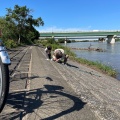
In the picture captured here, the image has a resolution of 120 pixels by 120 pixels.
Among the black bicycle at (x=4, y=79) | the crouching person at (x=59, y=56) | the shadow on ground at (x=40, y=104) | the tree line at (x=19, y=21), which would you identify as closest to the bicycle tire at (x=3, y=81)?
the black bicycle at (x=4, y=79)

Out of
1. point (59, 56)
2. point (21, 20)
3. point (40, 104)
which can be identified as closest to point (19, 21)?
point (21, 20)

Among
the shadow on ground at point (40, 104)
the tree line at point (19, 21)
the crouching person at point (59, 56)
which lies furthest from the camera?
the tree line at point (19, 21)

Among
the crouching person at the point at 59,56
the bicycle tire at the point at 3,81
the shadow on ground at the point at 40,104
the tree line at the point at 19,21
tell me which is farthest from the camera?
the tree line at the point at 19,21

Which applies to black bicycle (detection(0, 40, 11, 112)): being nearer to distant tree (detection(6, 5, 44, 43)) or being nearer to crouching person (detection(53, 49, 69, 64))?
crouching person (detection(53, 49, 69, 64))

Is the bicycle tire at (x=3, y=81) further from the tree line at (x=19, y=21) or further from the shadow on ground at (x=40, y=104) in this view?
the tree line at (x=19, y=21)

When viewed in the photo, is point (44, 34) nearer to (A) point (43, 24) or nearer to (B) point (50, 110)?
(A) point (43, 24)

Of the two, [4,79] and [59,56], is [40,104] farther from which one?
[59,56]

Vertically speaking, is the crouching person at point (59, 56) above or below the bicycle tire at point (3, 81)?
below

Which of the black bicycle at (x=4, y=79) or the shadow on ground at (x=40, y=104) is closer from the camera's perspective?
the black bicycle at (x=4, y=79)

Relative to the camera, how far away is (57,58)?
16.2m

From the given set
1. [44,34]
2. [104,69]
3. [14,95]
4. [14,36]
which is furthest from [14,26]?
[14,95]

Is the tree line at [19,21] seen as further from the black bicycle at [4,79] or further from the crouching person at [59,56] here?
the black bicycle at [4,79]

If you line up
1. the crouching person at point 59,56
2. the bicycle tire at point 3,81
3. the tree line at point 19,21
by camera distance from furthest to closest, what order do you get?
1. the tree line at point 19,21
2. the crouching person at point 59,56
3. the bicycle tire at point 3,81

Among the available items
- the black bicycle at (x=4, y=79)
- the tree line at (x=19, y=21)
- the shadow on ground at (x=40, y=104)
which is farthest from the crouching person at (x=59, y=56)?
the tree line at (x=19, y=21)
